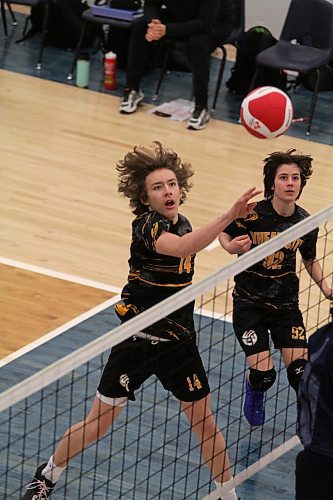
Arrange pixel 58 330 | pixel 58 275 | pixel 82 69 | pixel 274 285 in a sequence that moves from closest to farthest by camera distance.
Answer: pixel 274 285
pixel 58 330
pixel 58 275
pixel 82 69

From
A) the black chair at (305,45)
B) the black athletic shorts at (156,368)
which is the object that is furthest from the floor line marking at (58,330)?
the black chair at (305,45)

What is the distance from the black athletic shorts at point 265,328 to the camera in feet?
23.1

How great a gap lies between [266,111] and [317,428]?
197 inches

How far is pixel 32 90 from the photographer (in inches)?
546

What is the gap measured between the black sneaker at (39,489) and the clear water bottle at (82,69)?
26.9ft

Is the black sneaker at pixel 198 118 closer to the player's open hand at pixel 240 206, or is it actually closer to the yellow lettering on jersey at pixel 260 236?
the yellow lettering on jersey at pixel 260 236

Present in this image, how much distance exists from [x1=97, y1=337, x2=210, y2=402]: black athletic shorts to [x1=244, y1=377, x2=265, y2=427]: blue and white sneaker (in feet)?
3.27

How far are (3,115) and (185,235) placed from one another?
24.0ft

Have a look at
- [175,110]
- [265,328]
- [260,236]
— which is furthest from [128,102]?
[265,328]

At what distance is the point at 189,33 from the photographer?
43.3ft

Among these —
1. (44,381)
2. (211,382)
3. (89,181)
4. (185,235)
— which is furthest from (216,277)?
(89,181)

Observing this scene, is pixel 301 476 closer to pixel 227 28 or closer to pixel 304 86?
pixel 227 28

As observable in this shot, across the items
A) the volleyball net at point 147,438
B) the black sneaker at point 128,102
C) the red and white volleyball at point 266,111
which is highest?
the red and white volleyball at point 266,111

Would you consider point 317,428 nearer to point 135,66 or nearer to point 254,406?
point 254,406
